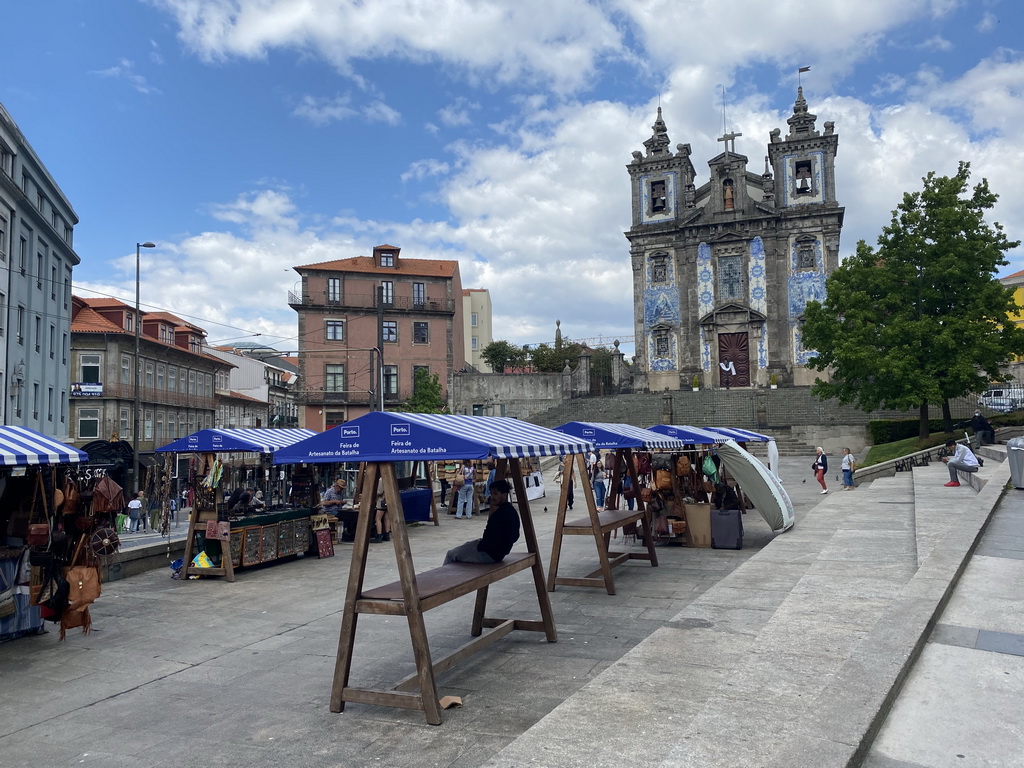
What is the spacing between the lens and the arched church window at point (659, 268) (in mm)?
55000

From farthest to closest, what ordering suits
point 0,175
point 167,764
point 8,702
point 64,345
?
1. point 64,345
2. point 0,175
3. point 8,702
4. point 167,764

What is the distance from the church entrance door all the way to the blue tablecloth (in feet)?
121

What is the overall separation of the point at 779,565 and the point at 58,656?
8491mm

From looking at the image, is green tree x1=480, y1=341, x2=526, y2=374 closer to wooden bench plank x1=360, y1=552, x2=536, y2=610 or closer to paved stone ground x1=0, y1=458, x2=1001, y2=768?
paved stone ground x1=0, y1=458, x2=1001, y2=768

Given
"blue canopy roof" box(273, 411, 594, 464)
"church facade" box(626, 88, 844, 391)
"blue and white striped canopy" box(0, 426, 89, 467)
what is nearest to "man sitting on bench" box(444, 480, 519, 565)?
"blue canopy roof" box(273, 411, 594, 464)

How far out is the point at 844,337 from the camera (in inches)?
1255

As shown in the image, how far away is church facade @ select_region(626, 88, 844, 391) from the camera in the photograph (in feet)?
169

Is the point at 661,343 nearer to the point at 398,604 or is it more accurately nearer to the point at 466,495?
the point at 466,495

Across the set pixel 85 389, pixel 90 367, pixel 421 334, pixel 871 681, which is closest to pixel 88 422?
pixel 85 389

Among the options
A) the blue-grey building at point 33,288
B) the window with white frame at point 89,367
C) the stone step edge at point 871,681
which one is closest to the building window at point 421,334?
the window with white frame at point 89,367

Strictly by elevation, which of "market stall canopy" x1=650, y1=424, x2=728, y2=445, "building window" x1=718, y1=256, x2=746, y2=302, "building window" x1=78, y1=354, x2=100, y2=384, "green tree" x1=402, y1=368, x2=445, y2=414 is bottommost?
"market stall canopy" x1=650, y1=424, x2=728, y2=445

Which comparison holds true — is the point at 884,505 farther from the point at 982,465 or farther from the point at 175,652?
the point at 175,652

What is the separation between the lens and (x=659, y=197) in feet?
183

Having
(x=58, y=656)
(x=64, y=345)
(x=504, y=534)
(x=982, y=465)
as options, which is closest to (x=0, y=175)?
(x=64, y=345)
